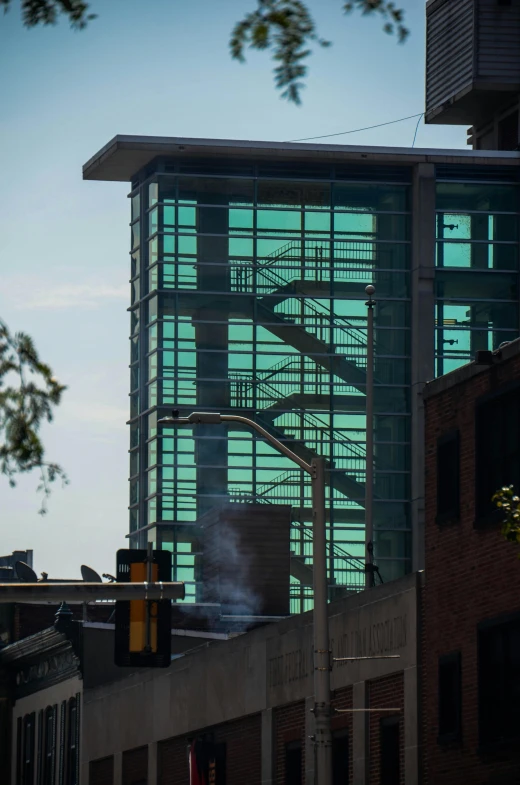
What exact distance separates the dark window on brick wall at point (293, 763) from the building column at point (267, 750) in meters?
0.59

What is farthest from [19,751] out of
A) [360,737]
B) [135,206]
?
[135,206]

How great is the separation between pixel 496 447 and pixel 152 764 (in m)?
18.0

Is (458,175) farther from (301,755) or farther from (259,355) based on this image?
(301,755)

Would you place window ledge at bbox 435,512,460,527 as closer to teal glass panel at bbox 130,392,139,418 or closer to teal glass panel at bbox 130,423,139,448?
teal glass panel at bbox 130,392,139,418

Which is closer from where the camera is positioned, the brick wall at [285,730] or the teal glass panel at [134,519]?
the brick wall at [285,730]

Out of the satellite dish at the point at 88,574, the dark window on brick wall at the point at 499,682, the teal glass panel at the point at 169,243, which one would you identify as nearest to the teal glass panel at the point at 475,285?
the teal glass panel at the point at 169,243

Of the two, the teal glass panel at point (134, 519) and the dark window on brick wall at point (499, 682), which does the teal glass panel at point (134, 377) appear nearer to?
the teal glass panel at point (134, 519)

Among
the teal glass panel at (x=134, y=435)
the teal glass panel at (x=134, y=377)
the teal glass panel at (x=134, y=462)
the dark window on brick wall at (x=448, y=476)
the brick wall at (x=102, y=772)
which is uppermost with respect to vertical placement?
the teal glass panel at (x=134, y=377)

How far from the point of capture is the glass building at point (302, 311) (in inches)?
3115

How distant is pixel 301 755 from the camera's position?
36906 millimetres

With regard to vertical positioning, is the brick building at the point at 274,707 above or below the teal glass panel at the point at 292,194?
below

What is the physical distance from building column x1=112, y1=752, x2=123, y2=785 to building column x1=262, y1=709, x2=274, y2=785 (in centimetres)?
1010

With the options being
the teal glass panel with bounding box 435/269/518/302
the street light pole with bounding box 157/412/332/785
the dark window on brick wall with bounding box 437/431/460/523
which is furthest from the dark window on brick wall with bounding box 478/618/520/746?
the teal glass panel with bounding box 435/269/518/302

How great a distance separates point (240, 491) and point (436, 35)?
2465 cm
